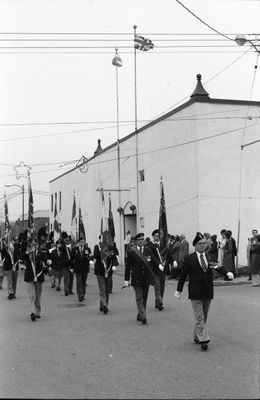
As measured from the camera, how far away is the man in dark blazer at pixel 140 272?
9.60 meters

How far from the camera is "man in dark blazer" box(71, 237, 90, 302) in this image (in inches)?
514

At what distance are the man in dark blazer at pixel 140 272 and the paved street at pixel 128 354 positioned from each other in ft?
1.22

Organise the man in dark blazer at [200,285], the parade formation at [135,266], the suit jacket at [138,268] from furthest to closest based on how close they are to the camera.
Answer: the suit jacket at [138,268] < the parade formation at [135,266] < the man in dark blazer at [200,285]

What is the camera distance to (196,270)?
25.1ft

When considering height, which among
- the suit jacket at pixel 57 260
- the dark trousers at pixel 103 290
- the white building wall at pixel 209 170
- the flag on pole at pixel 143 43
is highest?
the flag on pole at pixel 143 43

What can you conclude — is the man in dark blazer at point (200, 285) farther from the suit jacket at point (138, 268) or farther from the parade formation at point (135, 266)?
the suit jacket at point (138, 268)

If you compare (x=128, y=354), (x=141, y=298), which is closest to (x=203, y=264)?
(x=128, y=354)

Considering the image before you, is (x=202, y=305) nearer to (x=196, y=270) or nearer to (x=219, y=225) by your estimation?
(x=196, y=270)

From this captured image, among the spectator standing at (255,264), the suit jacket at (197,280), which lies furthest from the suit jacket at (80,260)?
the suit jacket at (197,280)

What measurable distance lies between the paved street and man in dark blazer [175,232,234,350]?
26 centimetres

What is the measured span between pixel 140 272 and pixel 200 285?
96.5 inches

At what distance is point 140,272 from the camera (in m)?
9.79

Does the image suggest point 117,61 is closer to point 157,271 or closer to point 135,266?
point 157,271

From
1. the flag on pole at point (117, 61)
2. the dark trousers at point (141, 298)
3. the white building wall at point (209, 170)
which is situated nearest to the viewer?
the dark trousers at point (141, 298)
